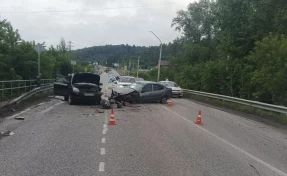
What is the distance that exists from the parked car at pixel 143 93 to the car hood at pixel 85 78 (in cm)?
132

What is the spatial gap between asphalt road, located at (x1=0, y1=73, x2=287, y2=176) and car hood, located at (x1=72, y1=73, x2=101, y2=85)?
874 cm

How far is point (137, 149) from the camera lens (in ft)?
29.9

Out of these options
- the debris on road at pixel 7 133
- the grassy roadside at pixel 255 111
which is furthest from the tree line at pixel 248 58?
the debris on road at pixel 7 133

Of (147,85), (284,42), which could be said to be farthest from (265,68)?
(147,85)

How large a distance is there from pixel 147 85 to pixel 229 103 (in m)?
5.77

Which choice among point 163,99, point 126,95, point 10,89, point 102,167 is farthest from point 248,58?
point 102,167

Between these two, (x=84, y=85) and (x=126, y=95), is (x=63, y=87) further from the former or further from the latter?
(x=126, y=95)

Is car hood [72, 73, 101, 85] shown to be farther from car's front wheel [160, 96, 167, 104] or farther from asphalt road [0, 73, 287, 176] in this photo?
asphalt road [0, 73, 287, 176]

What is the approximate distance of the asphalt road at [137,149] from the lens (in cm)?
721

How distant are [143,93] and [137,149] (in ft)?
51.8

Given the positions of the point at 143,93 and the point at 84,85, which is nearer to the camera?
the point at 84,85

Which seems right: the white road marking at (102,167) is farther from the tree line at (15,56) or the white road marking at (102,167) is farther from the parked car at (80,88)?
the tree line at (15,56)

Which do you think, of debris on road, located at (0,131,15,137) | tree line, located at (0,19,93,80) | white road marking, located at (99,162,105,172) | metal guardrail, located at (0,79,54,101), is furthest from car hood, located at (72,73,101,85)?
white road marking, located at (99,162,105,172)

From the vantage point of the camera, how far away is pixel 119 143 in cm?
987
